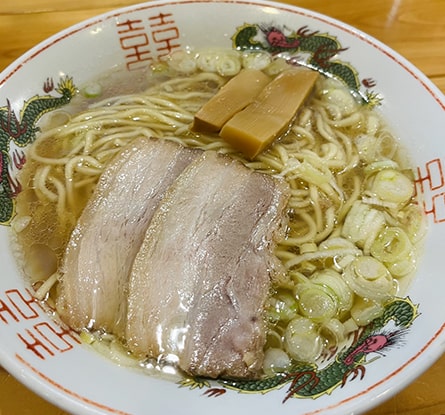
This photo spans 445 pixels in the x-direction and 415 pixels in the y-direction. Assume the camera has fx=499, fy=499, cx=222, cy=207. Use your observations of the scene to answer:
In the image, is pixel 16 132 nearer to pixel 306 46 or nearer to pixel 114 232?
pixel 114 232

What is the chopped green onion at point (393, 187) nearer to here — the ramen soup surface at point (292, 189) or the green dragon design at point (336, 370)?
the ramen soup surface at point (292, 189)

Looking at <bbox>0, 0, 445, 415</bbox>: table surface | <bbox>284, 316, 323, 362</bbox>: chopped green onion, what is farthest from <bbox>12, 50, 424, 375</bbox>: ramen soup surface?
<bbox>0, 0, 445, 415</bbox>: table surface

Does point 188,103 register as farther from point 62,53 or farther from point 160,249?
point 160,249

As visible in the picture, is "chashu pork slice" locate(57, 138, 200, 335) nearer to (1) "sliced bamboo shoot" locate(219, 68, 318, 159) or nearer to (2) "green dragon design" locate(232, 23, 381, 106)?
(1) "sliced bamboo shoot" locate(219, 68, 318, 159)

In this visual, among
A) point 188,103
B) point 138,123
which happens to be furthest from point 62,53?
point 188,103

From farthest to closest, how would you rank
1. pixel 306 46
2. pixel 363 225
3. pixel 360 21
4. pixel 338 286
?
pixel 360 21 → pixel 306 46 → pixel 363 225 → pixel 338 286

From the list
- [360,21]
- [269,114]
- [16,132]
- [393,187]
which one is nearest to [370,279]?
[393,187]

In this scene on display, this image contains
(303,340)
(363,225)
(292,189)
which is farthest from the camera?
(292,189)
